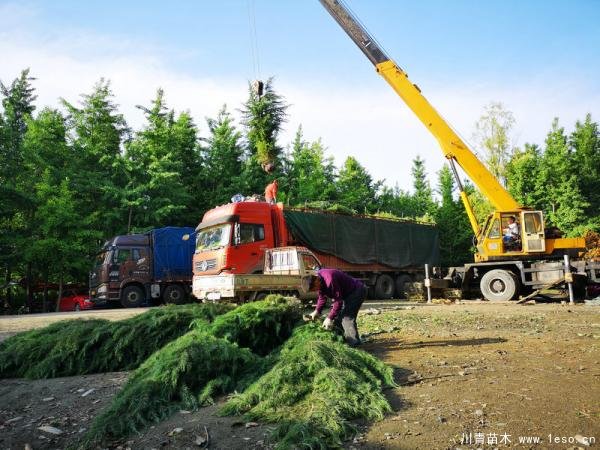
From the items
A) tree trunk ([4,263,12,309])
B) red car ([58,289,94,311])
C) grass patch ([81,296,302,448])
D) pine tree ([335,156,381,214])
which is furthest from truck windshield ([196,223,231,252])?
pine tree ([335,156,381,214])

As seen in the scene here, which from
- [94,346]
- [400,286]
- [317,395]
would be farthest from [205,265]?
[317,395]

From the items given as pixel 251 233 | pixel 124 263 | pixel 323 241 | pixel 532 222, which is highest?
pixel 532 222

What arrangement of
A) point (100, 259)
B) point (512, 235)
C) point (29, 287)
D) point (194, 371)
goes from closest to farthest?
point (194, 371) < point (512, 235) < point (100, 259) < point (29, 287)

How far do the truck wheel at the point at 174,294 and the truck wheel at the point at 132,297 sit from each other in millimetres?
875

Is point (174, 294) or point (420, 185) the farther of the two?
point (420, 185)

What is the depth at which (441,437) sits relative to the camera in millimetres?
3564

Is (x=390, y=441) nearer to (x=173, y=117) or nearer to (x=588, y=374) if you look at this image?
(x=588, y=374)

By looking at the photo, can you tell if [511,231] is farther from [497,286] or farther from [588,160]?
[588,160]

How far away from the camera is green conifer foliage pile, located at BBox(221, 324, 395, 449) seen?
3705 millimetres

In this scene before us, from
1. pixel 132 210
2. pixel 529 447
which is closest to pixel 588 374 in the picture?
pixel 529 447

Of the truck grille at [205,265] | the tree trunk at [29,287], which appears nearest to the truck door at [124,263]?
the truck grille at [205,265]

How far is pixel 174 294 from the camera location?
18.8m

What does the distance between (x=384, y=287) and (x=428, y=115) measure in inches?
282

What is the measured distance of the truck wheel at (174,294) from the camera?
1859 centimetres
